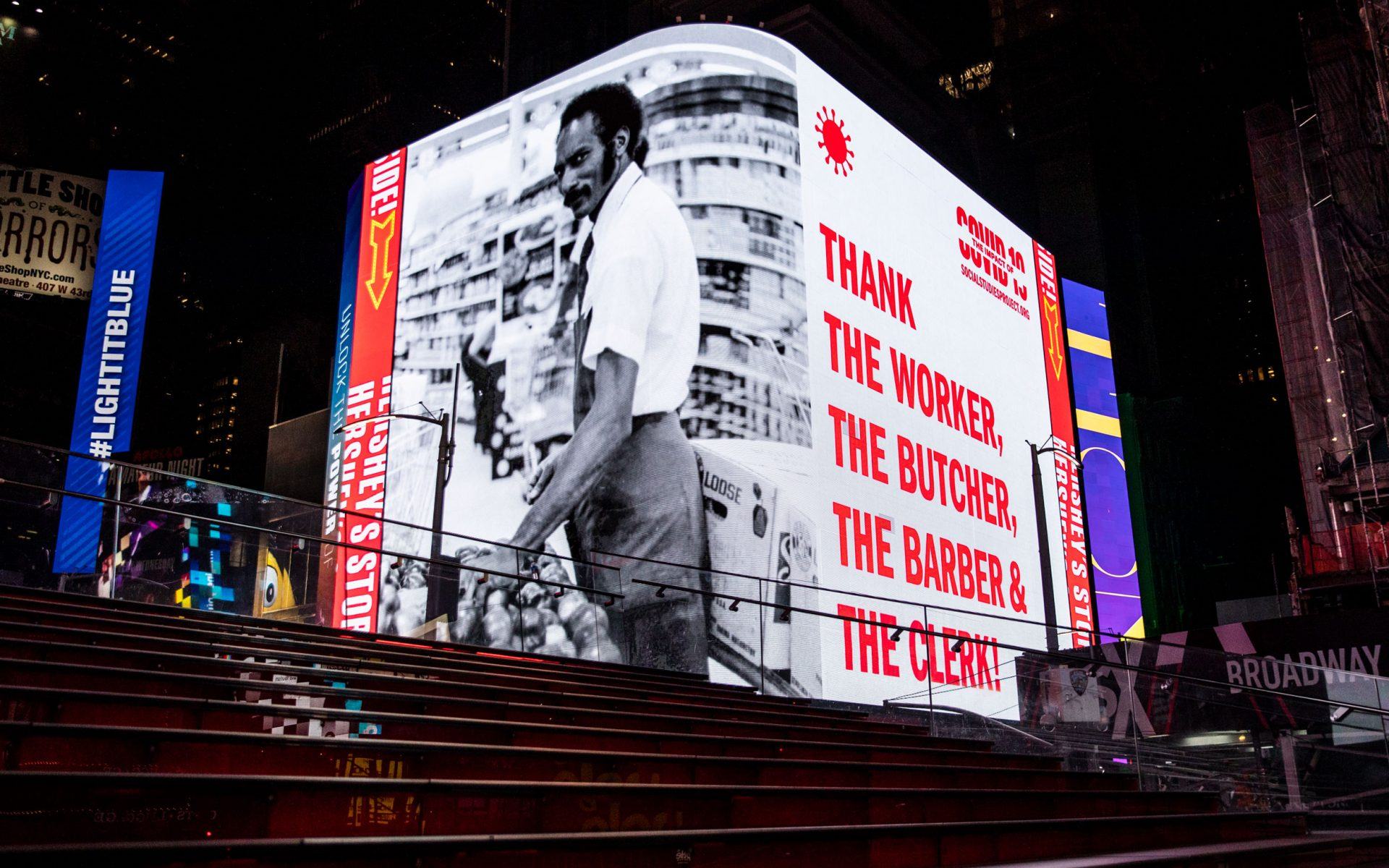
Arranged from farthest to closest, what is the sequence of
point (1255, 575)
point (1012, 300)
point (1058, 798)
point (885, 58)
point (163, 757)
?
point (1255, 575), point (885, 58), point (1012, 300), point (1058, 798), point (163, 757)

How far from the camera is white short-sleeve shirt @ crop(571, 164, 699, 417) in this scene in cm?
1391

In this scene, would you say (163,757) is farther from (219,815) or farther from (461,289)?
(461,289)

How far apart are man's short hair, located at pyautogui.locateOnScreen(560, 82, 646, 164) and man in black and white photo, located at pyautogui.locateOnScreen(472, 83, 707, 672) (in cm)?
2

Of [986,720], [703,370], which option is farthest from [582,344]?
[986,720]

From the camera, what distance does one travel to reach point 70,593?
7.55m

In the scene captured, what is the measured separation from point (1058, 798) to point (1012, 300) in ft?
51.5

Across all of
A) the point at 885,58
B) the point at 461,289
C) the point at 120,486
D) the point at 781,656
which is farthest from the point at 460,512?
→ the point at 885,58

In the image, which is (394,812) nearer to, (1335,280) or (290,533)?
(290,533)

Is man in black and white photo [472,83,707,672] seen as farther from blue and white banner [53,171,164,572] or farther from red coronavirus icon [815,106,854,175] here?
blue and white banner [53,171,164,572]

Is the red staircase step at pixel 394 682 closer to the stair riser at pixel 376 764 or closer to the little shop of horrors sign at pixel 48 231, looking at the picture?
the stair riser at pixel 376 764

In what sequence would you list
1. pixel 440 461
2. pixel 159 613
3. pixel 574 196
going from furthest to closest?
pixel 574 196 < pixel 440 461 < pixel 159 613

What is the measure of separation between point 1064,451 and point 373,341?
12.7 m

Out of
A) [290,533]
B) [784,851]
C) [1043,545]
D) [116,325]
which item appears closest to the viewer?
[784,851]

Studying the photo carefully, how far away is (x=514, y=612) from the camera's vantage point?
9.72 meters
